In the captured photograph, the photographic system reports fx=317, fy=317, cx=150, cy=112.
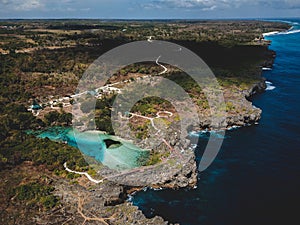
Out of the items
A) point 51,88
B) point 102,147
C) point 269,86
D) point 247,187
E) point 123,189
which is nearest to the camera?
point 123,189

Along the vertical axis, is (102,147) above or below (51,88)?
below

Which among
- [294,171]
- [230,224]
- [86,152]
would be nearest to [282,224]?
[230,224]

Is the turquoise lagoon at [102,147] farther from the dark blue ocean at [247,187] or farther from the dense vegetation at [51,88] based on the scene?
the dark blue ocean at [247,187]

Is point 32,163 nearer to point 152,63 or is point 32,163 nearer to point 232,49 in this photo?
point 152,63

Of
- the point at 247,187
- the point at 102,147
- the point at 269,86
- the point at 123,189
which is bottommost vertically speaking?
the point at 247,187

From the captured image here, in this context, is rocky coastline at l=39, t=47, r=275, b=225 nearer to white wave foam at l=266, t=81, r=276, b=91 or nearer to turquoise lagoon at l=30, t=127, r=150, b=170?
turquoise lagoon at l=30, t=127, r=150, b=170

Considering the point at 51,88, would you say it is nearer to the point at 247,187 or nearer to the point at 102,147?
the point at 102,147

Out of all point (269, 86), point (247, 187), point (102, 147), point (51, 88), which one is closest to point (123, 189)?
point (102, 147)
